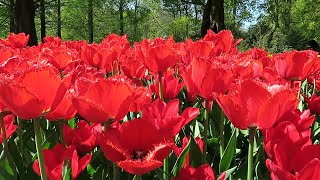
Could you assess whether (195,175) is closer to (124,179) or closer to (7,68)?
(124,179)

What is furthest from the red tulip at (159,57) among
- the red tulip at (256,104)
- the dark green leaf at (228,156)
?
the red tulip at (256,104)

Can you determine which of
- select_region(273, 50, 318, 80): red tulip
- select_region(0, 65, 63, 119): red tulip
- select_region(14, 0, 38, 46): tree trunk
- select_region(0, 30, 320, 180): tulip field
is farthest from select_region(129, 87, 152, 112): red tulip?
select_region(14, 0, 38, 46): tree trunk

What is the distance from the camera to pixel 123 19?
36.7 m

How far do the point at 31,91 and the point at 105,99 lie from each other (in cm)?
16

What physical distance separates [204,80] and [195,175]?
1.19 feet

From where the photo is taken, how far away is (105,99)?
1.04 metres

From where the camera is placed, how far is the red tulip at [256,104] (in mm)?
1050

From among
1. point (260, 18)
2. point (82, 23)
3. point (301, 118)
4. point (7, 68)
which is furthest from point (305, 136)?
point (260, 18)

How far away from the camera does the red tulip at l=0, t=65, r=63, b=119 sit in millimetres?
961

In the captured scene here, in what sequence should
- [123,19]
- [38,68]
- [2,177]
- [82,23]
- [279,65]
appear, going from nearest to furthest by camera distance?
[38,68] → [2,177] → [279,65] → [82,23] → [123,19]

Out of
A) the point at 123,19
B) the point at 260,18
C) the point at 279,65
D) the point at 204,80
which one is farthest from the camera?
the point at 260,18

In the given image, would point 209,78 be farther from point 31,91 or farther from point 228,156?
point 31,91

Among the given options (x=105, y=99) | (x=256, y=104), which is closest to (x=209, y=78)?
(x=256, y=104)

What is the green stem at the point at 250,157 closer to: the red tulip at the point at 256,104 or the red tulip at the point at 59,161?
the red tulip at the point at 256,104
